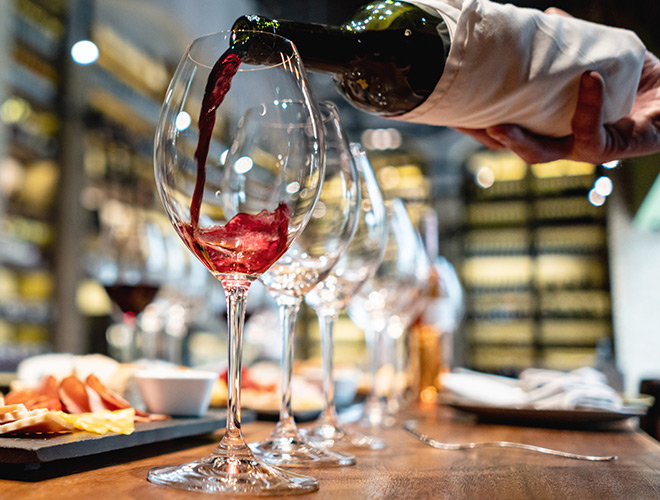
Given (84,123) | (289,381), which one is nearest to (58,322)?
(84,123)

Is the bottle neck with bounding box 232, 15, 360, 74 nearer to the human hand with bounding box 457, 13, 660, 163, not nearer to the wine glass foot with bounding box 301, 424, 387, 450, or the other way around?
the human hand with bounding box 457, 13, 660, 163

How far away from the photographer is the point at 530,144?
2.43ft

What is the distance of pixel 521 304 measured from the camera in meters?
6.12

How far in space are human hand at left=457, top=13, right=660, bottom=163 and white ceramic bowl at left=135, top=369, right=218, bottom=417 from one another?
0.42 m

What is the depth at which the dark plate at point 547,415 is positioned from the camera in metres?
0.84

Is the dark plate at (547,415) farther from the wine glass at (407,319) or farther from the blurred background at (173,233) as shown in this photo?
the blurred background at (173,233)

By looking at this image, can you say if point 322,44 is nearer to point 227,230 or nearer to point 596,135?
point 227,230

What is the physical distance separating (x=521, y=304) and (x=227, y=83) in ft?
19.7

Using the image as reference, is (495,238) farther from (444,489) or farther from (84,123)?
(444,489)

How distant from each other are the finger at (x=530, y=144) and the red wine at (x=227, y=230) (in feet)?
1.15

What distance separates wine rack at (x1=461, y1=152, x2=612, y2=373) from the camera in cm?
591

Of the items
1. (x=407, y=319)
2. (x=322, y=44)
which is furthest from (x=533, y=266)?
(x=322, y=44)

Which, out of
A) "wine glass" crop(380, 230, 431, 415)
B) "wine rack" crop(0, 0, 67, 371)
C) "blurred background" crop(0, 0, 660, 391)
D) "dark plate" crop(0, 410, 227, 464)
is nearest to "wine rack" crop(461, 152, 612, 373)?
"blurred background" crop(0, 0, 660, 391)

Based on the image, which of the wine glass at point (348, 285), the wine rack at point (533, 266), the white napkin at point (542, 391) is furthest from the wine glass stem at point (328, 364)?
the wine rack at point (533, 266)
